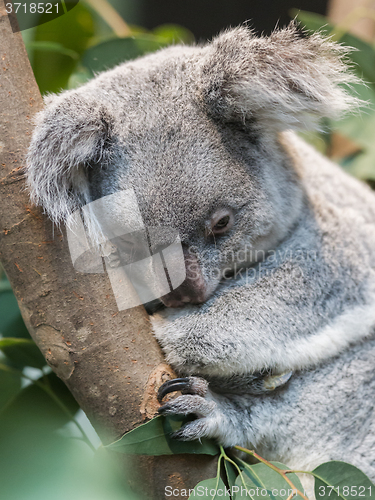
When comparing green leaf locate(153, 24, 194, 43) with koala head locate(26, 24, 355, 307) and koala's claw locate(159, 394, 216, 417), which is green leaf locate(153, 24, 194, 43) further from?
koala's claw locate(159, 394, 216, 417)

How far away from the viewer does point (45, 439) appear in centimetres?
149

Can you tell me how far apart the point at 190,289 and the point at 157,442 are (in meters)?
0.45

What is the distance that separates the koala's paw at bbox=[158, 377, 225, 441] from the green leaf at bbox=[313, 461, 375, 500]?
0.31 metres

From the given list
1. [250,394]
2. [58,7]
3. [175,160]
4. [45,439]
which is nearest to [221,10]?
[58,7]

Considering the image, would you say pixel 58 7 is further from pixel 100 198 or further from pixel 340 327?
pixel 340 327

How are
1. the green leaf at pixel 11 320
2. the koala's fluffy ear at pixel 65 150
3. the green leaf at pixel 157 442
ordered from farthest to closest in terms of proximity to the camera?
1. the green leaf at pixel 11 320
2. the koala's fluffy ear at pixel 65 150
3. the green leaf at pixel 157 442

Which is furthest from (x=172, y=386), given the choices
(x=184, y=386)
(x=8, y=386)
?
(x=8, y=386)

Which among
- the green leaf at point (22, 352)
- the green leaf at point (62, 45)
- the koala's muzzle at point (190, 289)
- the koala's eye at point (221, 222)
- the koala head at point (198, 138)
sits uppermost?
the green leaf at point (62, 45)

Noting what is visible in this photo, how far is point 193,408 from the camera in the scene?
1.22 m

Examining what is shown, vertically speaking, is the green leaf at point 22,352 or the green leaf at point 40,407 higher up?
the green leaf at point 22,352

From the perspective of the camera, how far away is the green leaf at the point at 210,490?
112 centimetres

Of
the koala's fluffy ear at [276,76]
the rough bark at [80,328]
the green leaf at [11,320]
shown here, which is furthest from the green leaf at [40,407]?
the koala's fluffy ear at [276,76]

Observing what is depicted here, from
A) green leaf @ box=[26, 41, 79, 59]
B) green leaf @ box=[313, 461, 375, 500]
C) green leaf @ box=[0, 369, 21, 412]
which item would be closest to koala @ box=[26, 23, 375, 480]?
green leaf @ box=[313, 461, 375, 500]

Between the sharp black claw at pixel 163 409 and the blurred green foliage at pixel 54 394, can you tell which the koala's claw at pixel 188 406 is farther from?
the blurred green foliage at pixel 54 394
